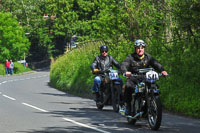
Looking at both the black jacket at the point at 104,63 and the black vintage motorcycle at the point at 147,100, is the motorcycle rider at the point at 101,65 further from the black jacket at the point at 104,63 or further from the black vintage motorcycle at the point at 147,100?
the black vintage motorcycle at the point at 147,100

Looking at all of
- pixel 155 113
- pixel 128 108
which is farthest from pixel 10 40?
pixel 155 113

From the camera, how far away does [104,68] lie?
47.5ft

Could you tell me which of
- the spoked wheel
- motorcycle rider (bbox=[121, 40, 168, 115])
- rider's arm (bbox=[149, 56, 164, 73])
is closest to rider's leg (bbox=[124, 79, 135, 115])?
motorcycle rider (bbox=[121, 40, 168, 115])

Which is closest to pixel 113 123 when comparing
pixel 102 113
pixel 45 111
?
pixel 102 113

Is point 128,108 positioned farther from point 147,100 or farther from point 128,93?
point 147,100

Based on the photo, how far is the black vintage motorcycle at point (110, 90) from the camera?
13.1m

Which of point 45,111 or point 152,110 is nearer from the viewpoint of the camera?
point 152,110

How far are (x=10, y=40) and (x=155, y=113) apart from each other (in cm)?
5123

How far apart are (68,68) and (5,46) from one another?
33.9 meters

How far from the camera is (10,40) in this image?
58969 millimetres

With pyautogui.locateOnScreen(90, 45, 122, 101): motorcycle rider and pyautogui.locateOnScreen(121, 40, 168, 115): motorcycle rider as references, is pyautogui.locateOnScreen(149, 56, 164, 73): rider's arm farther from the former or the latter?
pyautogui.locateOnScreen(90, 45, 122, 101): motorcycle rider

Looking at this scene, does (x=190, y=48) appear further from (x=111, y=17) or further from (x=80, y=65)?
(x=80, y=65)

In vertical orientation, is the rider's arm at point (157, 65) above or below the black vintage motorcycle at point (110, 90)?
above

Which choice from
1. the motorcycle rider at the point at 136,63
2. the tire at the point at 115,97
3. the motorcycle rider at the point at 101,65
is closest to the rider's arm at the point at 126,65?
the motorcycle rider at the point at 136,63
